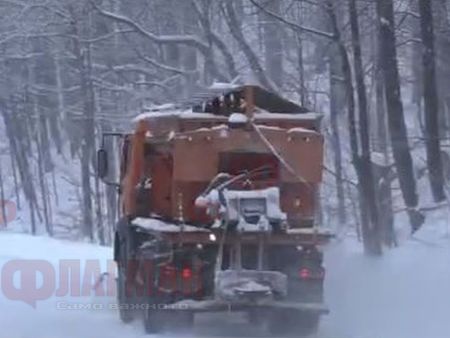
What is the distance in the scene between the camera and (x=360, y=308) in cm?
1466

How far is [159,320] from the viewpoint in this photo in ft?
43.5

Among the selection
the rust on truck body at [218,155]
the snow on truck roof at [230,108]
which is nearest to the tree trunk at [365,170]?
the snow on truck roof at [230,108]

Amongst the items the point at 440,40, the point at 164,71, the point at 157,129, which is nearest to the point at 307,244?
the point at 157,129

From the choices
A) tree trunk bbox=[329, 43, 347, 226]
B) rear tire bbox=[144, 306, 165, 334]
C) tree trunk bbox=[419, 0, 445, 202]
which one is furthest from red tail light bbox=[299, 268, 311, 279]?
tree trunk bbox=[329, 43, 347, 226]

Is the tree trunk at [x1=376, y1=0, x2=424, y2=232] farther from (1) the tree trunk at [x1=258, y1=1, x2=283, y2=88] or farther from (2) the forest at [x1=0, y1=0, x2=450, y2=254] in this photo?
(1) the tree trunk at [x1=258, y1=1, x2=283, y2=88]

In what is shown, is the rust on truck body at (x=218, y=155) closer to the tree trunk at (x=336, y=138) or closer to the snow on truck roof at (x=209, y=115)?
the snow on truck roof at (x=209, y=115)

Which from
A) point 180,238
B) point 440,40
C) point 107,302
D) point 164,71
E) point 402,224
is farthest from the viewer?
point 164,71

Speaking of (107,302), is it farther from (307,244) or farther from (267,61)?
(267,61)

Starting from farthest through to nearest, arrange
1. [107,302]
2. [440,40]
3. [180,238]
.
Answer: [440,40] → [107,302] → [180,238]

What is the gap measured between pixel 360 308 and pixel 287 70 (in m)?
20.1

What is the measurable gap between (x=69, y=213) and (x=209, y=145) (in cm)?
4385

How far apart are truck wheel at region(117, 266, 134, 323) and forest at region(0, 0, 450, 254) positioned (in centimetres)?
519

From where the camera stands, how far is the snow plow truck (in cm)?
1285

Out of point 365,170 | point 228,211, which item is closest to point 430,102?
point 365,170
